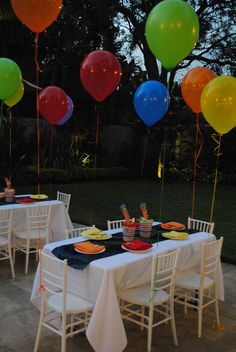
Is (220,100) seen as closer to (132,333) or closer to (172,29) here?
(172,29)

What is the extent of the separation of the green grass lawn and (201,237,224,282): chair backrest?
2.07 m

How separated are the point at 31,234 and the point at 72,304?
8.01 ft

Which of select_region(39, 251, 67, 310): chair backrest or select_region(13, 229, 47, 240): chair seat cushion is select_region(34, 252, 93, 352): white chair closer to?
select_region(39, 251, 67, 310): chair backrest

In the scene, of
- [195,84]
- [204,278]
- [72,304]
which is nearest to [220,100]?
[195,84]

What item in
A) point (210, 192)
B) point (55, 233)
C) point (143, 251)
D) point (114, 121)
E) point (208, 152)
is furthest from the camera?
point (114, 121)

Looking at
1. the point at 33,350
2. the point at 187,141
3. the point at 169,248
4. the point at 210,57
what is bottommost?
the point at 33,350

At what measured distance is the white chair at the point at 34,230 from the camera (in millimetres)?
5468

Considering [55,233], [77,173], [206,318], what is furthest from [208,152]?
[206,318]

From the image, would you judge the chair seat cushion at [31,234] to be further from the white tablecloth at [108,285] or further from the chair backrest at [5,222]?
the white tablecloth at [108,285]

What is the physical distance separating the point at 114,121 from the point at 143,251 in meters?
13.9

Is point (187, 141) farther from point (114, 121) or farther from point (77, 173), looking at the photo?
point (77, 173)

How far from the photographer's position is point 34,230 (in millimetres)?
5773

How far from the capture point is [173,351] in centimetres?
348

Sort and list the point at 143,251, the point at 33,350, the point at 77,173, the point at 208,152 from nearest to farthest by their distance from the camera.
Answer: the point at 33,350 → the point at 143,251 → the point at 77,173 → the point at 208,152
